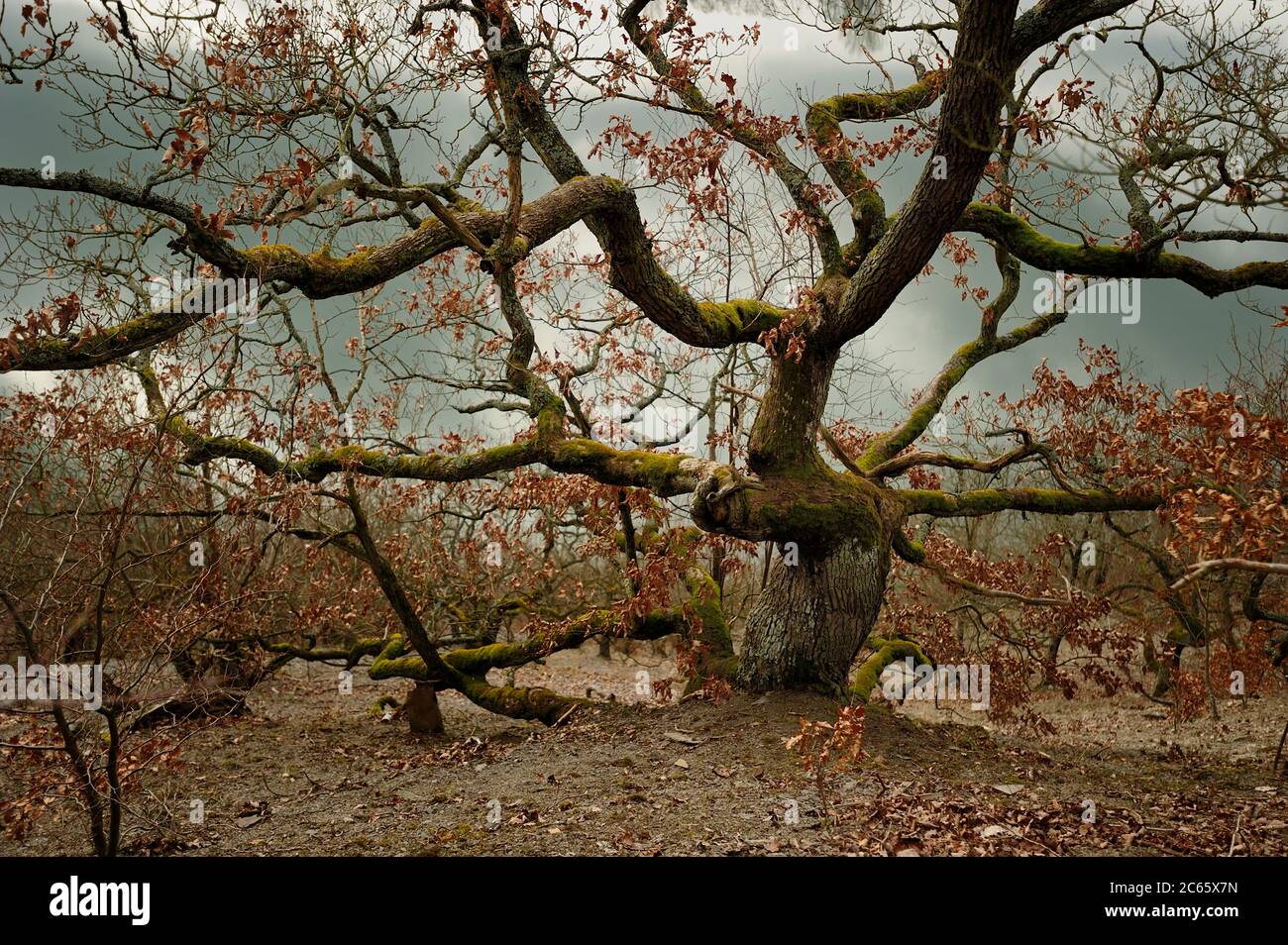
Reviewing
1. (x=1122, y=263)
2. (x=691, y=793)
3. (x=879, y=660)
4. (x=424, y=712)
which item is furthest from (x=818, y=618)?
(x=424, y=712)

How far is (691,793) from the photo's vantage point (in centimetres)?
747

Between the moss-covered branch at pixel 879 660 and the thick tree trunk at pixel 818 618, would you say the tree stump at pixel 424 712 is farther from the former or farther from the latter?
the moss-covered branch at pixel 879 660

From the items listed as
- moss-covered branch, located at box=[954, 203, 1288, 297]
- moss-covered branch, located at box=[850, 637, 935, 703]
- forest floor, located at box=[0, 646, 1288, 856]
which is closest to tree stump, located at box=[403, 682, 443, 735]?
forest floor, located at box=[0, 646, 1288, 856]

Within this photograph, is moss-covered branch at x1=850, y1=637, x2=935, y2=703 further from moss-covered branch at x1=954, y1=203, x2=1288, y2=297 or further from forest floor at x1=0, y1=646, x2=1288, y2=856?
moss-covered branch at x1=954, y1=203, x2=1288, y2=297

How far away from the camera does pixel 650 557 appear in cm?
970

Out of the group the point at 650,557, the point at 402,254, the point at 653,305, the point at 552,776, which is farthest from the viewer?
the point at 650,557

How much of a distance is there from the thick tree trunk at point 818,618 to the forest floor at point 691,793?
1.18 ft

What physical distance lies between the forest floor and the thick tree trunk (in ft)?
1.18

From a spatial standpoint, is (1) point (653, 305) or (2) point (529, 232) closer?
(2) point (529, 232)

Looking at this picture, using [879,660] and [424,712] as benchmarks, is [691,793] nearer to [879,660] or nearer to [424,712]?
[879,660]
